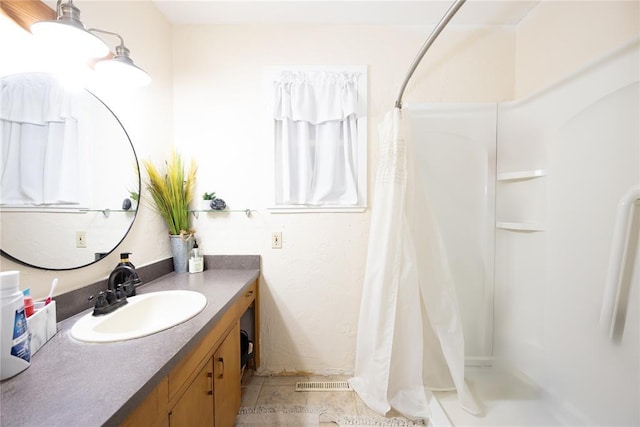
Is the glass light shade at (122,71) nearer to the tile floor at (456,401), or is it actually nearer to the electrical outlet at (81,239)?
the electrical outlet at (81,239)

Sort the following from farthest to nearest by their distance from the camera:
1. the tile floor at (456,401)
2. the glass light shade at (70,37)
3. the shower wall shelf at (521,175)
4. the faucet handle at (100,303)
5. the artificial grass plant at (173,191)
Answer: the artificial grass plant at (173,191)
the shower wall shelf at (521,175)
the tile floor at (456,401)
the faucet handle at (100,303)
the glass light shade at (70,37)

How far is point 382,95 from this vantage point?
5.25 feet

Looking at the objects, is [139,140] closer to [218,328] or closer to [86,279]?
[86,279]

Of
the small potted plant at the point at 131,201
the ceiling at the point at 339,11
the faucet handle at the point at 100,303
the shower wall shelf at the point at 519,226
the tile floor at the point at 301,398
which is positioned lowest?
the tile floor at the point at 301,398

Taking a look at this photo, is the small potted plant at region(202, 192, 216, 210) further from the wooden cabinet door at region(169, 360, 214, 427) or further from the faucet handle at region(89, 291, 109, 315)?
the wooden cabinet door at region(169, 360, 214, 427)

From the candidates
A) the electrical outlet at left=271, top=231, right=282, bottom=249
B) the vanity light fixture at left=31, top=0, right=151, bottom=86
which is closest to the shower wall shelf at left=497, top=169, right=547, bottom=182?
the electrical outlet at left=271, top=231, right=282, bottom=249

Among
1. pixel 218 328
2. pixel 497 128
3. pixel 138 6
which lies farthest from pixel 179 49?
pixel 497 128

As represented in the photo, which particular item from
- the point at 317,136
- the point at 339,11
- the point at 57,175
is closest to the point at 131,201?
the point at 57,175

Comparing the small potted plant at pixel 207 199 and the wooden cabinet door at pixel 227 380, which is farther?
the small potted plant at pixel 207 199

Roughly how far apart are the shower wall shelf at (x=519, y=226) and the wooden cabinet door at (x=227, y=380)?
1725 mm

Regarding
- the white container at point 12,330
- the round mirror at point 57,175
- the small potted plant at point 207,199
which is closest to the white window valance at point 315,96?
the small potted plant at point 207,199

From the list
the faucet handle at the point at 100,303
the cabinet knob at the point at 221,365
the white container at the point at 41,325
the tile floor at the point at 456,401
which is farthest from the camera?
the tile floor at the point at 456,401

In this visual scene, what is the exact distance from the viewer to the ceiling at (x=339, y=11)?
143 cm

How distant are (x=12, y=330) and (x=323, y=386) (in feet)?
5.00
